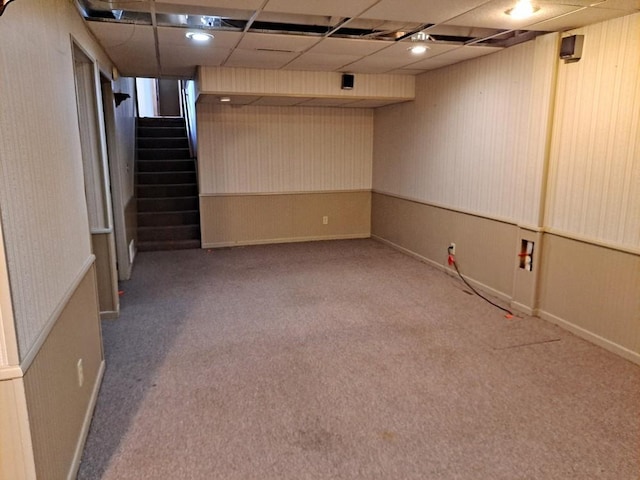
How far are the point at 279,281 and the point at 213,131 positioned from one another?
8.35ft

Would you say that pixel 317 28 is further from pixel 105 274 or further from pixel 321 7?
pixel 105 274

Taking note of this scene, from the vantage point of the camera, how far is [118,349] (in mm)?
3322

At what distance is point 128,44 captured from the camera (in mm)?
3922

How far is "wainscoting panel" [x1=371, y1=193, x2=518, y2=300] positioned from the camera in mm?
4305

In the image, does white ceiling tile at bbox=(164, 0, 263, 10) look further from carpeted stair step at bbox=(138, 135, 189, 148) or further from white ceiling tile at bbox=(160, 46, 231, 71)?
carpeted stair step at bbox=(138, 135, 189, 148)

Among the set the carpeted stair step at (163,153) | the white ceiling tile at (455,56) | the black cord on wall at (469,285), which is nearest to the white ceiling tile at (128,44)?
the carpeted stair step at (163,153)

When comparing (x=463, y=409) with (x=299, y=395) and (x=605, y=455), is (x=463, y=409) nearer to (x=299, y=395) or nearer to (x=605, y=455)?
(x=605, y=455)

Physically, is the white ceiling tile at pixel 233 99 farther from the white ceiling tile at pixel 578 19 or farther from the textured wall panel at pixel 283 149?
the white ceiling tile at pixel 578 19

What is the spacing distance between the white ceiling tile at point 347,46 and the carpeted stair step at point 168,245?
11.0ft

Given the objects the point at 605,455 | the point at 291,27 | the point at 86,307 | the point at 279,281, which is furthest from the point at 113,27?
the point at 605,455

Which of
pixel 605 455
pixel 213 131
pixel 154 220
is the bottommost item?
pixel 605 455

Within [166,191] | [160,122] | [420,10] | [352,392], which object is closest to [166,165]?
[166,191]

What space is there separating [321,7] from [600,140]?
7.00 feet

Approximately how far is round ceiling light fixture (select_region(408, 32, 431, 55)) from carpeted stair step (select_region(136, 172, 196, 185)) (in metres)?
4.21
